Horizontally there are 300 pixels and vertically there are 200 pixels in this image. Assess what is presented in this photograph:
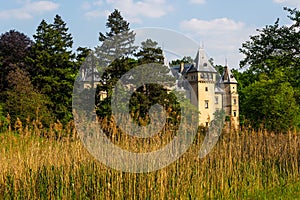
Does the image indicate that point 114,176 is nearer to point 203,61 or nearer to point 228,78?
point 203,61

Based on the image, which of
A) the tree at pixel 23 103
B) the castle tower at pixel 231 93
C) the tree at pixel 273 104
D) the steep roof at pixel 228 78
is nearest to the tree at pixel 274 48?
the tree at pixel 23 103

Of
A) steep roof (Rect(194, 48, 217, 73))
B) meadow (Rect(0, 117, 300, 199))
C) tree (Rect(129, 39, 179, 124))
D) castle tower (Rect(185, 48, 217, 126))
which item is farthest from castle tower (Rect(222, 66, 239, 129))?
meadow (Rect(0, 117, 300, 199))

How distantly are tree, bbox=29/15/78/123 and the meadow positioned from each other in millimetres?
17062

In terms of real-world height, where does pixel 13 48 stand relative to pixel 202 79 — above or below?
above

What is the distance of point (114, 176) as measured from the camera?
4969 mm

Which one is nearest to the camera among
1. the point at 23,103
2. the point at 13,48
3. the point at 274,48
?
the point at 274,48

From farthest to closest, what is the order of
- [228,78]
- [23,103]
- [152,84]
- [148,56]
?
[228,78] < [152,84] < [148,56] < [23,103]

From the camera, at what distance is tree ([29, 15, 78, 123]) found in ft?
81.2

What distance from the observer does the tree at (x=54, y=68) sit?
81.2ft

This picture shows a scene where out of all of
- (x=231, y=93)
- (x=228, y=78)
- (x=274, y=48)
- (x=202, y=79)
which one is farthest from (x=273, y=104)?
(x=274, y=48)

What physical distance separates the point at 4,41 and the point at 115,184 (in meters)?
26.8

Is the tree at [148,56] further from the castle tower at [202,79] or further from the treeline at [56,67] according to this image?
the castle tower at [202,79]

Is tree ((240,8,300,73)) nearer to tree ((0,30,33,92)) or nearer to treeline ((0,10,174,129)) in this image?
treeline ((0,10,174,129))

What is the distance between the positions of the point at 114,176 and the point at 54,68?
21793 mm
